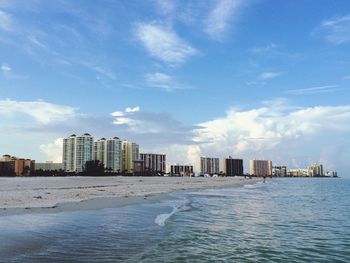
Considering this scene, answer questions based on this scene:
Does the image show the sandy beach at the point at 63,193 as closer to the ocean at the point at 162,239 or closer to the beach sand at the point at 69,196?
the beach sand at the point at 69,196

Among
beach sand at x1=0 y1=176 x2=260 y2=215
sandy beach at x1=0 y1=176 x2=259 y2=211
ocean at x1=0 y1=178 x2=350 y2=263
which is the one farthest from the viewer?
sandy beach at x1=0 y1=176 x2=259 y2=211

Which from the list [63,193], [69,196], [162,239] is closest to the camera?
[162,239]

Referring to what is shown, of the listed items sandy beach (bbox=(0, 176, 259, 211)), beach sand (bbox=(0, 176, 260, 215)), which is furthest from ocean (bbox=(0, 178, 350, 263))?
sandy beach (bbox=(0, 176, 259, 211))

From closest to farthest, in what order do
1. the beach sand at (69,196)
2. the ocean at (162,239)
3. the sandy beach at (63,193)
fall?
the ocean at (162,239) → the beach sand at (69,196) → the sandy beach at (63,193)

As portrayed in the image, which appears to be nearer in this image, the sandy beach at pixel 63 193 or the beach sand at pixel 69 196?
the beach sand at pixel 69 196

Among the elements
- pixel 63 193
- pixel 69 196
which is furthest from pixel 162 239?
pixel 63 193

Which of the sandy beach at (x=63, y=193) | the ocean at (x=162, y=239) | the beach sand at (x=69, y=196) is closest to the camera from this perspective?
the ocean at (x=162, y=239)

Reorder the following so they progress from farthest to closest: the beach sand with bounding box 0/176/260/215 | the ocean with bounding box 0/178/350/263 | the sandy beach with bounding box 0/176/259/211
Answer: the sandy beach with bounding box 0/176/259/211 → the beach sand with bounding box 0/176/260/215 → the ocean with bounding box 0/178/350/263

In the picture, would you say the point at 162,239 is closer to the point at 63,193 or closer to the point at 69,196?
the point at 69,196

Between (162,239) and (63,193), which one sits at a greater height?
(63,193)

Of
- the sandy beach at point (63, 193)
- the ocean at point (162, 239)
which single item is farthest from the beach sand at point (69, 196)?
the ocean at point (162, 239)

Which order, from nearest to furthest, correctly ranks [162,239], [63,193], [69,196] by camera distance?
1. [162,239]
2. [69,196]
3. [63,193]

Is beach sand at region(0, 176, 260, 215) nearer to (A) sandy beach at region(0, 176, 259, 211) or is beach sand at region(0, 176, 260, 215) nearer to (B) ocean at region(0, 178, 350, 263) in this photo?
(A) sandy beach at region(0, 176, 259, 211)

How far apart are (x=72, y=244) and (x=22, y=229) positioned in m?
3.72
